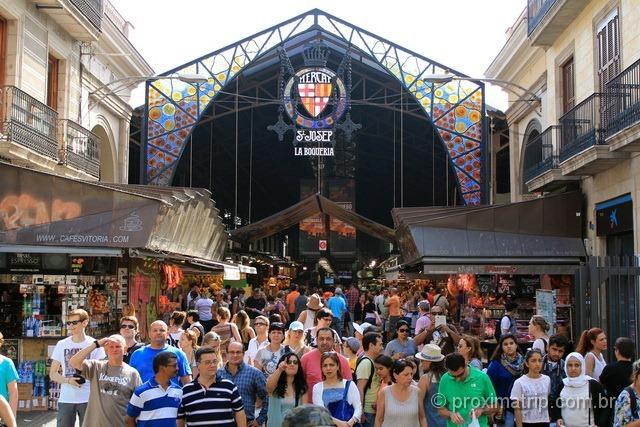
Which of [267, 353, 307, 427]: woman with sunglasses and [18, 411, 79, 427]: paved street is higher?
[267, 353, 307, 427]: woman with sunglasses

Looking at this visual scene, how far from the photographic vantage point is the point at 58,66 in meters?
20.8

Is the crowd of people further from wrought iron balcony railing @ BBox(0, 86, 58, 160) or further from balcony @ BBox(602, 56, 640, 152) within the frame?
wrought iron balcony railing @ BBox(0, 86, 58, 160)

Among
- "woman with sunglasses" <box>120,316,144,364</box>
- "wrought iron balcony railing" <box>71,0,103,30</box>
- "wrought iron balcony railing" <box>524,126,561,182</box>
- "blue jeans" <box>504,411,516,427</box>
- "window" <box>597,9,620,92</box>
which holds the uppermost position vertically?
"wrought iron balcony railing" <box>71,0,103,30</box>

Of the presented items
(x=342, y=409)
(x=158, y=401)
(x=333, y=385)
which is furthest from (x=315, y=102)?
(x=158, y=401)

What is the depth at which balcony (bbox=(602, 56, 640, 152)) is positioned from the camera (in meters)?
13.9

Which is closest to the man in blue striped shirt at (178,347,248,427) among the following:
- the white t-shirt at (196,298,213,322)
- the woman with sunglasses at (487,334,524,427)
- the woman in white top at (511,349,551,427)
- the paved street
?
the woman in white top at (511,349,551,427)

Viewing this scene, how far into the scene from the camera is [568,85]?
66.5 ft

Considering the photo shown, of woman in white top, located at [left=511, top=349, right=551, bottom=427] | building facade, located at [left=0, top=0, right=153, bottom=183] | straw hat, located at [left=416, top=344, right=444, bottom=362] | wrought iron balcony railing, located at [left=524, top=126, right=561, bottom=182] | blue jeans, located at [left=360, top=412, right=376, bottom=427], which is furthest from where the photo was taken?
wrought iron balcony railing, located at [left=524, top=126, right=561, bottom=182]

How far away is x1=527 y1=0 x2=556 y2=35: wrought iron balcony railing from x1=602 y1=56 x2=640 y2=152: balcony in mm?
Result: 4098

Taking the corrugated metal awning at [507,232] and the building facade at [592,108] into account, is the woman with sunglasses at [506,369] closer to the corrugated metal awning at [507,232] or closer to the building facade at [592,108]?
the building facade at [592,108]

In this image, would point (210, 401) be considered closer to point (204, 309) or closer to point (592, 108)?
point (204, 309)

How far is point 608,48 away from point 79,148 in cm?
1189

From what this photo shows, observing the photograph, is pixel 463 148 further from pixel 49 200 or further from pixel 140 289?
pixel 49 200

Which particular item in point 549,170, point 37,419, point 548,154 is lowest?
point 37,419
